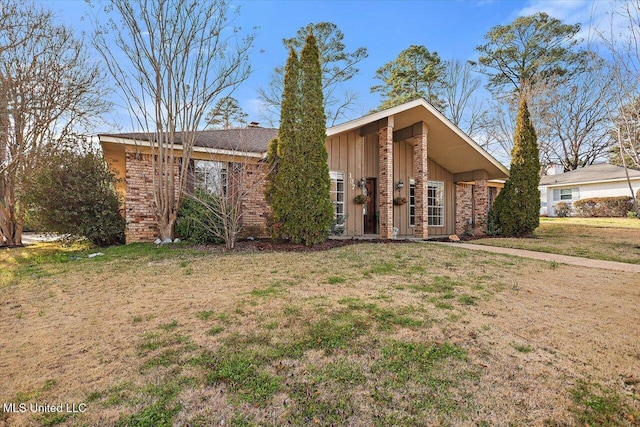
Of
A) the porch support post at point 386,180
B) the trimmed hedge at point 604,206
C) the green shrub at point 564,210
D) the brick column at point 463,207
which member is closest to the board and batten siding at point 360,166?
the porch support post at point 386,180

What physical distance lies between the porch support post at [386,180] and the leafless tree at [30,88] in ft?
34.8

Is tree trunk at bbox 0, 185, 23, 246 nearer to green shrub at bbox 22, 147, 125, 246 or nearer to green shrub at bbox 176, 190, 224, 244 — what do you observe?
green shrub at bbox 22, 147, 125, 246

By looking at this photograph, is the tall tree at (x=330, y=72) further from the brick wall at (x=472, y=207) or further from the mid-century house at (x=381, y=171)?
the brick wall at (x=472, y=207)

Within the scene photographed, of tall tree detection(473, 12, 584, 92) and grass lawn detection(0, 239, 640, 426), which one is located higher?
tall tree detection(473, 12, 584, 92)

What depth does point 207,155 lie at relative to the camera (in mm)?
10336

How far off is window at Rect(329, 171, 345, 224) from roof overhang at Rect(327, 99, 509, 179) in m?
1.49

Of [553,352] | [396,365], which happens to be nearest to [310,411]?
[396,365]

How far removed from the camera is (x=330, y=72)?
21469 mm

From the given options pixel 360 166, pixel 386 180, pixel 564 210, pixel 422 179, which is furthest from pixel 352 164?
pixel 564 210

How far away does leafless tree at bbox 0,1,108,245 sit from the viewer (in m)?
9.85

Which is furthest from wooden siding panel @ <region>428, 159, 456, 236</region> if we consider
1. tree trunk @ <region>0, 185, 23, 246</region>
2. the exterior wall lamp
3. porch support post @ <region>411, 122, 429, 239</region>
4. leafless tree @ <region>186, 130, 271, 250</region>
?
tree trunk @ <region>0, 185, 23, 246</region>

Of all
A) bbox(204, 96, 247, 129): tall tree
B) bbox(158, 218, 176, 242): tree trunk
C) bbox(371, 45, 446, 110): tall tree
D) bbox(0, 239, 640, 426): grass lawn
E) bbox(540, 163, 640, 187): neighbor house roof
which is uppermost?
bbox(371, 45, 446, 110): tall tree

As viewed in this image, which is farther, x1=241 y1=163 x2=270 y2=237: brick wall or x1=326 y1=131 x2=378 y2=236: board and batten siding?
x1=326 y1=131 x2=378 y2=236: board and batten siding

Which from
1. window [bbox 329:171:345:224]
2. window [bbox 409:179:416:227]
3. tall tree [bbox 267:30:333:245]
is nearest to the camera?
tall tree [bbox 267:30:333:245]
